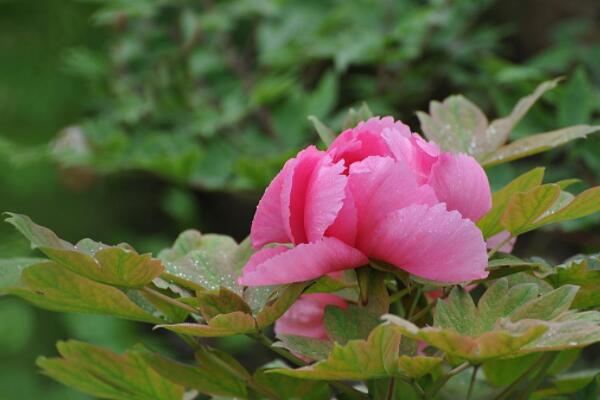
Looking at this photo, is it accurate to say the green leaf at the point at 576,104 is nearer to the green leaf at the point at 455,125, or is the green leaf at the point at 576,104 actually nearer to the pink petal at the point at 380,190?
the green leaf at the point at 455,125

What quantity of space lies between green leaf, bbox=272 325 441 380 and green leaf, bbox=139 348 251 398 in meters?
0.10

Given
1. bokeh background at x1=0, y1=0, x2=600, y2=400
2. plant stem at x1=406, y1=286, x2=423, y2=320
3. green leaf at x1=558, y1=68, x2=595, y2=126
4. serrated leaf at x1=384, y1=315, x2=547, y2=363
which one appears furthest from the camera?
bokeh background at x1=0, y1=0, x2=600, y2=400

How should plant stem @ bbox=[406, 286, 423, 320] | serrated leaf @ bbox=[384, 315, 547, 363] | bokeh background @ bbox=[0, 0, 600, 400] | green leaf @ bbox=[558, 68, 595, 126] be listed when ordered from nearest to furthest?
1. serrated leaf @ bbox=[384, 315, 547, 363]
2. plant stem @ bbox=[406, 286, 423, 320]
3. green leaf @ bbox=[558, 68, 595, 126]
4. bokeh background @ bbox=[0, 0, 600, 400]

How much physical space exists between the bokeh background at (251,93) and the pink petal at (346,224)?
629 mm

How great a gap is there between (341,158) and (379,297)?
7 centimetres

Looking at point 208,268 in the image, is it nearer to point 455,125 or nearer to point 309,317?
point 309,317

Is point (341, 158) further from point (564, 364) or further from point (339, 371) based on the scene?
point (564, 364)

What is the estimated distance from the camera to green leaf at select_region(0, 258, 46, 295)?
47cm

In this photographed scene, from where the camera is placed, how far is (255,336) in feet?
1.55

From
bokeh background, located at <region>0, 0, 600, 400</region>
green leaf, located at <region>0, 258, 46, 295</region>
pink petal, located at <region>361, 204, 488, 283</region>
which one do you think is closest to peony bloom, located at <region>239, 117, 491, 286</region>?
pink petal, located at <region>361, 204, 488, 283</region>

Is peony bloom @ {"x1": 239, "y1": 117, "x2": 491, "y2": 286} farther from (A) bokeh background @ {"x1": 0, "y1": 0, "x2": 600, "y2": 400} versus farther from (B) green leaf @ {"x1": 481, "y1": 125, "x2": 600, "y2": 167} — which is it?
(A) bokeh background @ {"x1": 0, "y1": 0, "x2": 600, "y2": 400}

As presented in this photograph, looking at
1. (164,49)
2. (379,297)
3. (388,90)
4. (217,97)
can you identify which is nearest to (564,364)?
(379,297)

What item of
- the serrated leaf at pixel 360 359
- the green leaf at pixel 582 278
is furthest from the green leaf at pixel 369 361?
the green leaf at pixel 582 278

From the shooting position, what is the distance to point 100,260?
0.45 metres
